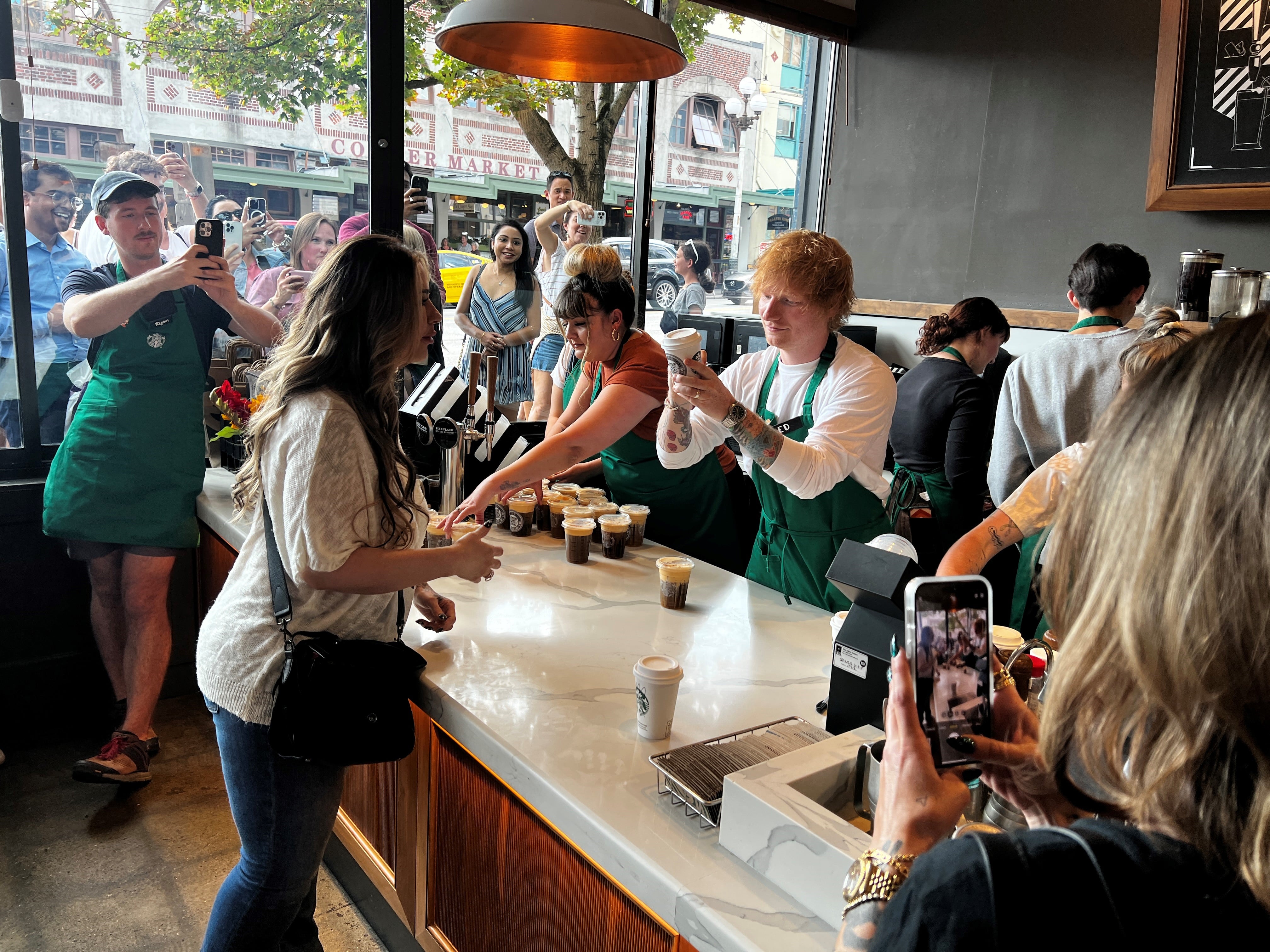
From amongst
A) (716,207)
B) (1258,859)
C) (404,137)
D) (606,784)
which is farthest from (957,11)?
(1258,859)

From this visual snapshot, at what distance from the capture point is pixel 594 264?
2.62m

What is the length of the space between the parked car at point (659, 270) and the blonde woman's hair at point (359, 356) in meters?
3.53

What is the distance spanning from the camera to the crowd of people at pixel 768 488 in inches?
23.8

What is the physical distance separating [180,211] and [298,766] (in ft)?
8.58

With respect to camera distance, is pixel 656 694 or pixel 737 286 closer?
pixel 656 694

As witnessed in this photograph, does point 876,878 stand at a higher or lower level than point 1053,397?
lower

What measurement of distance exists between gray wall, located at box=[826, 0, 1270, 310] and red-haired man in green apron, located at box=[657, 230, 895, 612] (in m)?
2.94

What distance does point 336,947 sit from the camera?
87.4 inches

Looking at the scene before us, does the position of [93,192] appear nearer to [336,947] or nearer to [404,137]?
[404,137]

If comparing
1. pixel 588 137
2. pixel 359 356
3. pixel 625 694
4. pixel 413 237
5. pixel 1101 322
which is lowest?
pixel 625 694

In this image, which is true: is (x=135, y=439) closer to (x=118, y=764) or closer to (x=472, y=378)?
(x=118, y=764)

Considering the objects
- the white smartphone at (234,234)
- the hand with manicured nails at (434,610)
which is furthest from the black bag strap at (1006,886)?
the white smartphone at (234,234)

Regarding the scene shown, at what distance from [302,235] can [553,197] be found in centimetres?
144

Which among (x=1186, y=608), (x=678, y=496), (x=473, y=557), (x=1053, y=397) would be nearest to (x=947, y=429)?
(x=1053, y=397)
